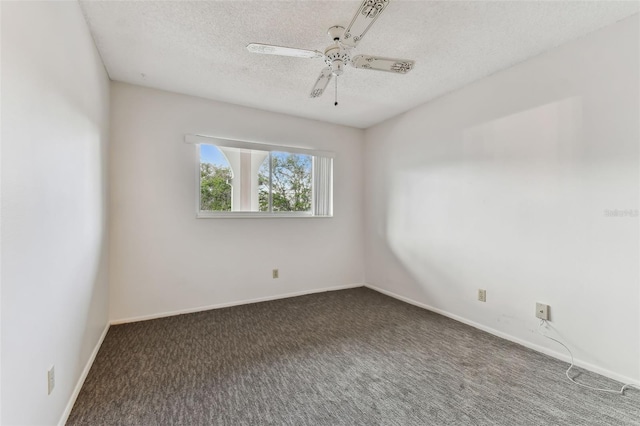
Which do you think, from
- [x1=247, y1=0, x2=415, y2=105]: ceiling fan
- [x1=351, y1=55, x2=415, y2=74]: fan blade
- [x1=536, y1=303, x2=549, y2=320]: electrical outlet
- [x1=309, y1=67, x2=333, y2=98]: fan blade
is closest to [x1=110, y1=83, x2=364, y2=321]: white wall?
[x1=309, y1=67, x2=333, y2=98]: fan blade

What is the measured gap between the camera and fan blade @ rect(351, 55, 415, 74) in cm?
188

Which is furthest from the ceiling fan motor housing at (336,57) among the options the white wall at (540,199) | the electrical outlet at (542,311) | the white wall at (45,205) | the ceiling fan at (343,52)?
the electrical outlet at (542,311)

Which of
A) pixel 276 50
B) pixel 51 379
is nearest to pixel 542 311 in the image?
pixel 276 50

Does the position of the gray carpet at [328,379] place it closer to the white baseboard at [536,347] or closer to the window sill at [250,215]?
the white baseboard at [536,347]

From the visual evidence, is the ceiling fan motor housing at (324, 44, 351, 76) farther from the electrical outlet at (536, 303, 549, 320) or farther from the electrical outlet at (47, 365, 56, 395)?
the electrical outlet at (536, 303, 549, 320)

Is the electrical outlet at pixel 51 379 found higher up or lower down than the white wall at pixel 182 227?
lower down

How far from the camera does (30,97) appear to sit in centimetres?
116

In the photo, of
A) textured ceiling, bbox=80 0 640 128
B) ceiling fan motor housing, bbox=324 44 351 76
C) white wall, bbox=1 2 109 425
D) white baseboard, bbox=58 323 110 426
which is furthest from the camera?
ceiling fan motor housing, bbox=324 44 351 76

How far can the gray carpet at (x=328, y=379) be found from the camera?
1.58 metres

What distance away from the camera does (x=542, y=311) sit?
2320mm

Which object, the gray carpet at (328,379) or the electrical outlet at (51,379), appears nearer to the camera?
the electrical outlet at (51,379)

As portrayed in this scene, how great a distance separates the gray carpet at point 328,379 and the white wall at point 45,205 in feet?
1.25

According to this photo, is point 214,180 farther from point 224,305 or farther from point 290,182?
point 224,305

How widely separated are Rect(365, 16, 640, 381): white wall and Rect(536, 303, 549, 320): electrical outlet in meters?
0.06
